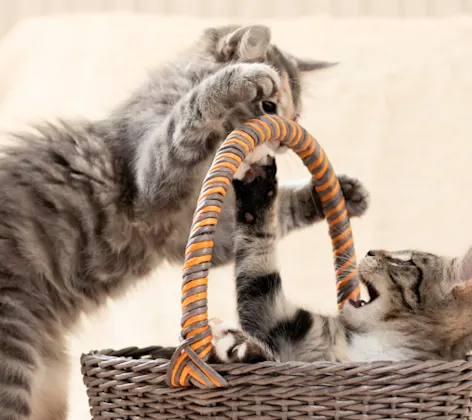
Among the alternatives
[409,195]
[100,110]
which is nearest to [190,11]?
[100,110]

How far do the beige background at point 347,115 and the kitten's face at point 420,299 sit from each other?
76 cm

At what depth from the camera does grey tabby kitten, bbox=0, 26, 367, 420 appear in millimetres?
1312

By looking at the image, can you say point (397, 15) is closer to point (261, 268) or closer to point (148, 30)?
point (148, 30)

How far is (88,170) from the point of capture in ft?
4.82

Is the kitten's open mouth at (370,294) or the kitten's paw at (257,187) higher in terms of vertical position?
the kitten's paw at (257,187)

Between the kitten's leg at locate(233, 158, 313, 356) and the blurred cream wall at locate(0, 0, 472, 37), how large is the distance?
5.72 feet

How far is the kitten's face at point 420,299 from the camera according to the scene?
43.4 inches

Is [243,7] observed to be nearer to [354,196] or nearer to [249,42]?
[249,42]

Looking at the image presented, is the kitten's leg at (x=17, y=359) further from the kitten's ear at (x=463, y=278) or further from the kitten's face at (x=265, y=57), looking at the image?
the kitten's ear at (x=463, y=278)

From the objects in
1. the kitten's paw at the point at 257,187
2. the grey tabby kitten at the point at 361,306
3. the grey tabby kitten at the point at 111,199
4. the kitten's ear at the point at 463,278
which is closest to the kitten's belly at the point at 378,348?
the grey tabby kitten at the point at 361,306

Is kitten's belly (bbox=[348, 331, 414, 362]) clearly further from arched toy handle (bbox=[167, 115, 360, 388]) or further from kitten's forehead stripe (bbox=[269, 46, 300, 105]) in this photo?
kitten's forehead stripe (bbox=[269, 46, 300, 105])

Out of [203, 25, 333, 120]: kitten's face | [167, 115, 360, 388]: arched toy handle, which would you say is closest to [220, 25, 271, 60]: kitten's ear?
[203, 25, 333, 120]: kitten's face

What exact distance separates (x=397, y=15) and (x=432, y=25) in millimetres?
382

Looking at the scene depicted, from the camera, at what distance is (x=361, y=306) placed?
1188 millimetres
